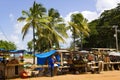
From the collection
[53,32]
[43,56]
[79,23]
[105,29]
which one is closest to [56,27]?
[53,32]

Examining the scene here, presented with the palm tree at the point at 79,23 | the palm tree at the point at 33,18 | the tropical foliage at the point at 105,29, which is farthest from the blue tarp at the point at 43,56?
the tropical foliage at the point at 105,29

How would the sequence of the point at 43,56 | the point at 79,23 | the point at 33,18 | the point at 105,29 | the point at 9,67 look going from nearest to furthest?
the point at 9,67, the point at 43,56, the point at 33,18, the point at 79,23, the point at 105,29

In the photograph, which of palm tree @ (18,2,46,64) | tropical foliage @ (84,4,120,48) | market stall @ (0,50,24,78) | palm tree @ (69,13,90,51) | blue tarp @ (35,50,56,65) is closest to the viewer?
market stall @ (0,50,24,78)

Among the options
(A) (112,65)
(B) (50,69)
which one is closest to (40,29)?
(A) (112,65)

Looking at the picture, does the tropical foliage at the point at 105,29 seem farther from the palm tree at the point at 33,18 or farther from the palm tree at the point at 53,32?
the palm tree at the point at 33,18

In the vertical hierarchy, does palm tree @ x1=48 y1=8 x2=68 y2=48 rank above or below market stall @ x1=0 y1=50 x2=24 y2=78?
above

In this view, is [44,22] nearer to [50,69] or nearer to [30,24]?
[30,24]

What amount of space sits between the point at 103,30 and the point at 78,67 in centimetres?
4785

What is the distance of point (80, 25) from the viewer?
5350cm

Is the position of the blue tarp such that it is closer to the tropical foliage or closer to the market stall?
the market stall

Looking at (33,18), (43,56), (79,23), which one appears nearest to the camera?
(43,56)

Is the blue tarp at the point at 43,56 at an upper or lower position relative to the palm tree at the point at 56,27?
lower

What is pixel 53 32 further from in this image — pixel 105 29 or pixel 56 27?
pixel 105 29

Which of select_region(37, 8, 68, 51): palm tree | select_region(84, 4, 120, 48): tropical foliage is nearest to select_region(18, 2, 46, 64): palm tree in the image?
select_region(37, 8, 68, 51): palm tree
